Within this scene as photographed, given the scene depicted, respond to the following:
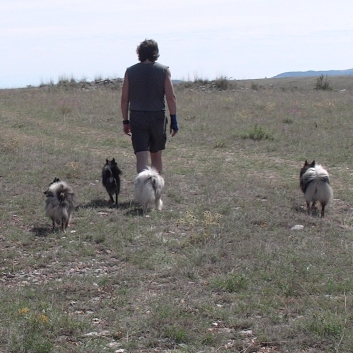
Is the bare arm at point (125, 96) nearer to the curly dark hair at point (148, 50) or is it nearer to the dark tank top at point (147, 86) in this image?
the dark tank top at point (147, 86)

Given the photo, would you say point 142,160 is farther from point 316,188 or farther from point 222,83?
point 222,83

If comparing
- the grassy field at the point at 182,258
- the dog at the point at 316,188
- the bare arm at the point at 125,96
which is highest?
the bare arm at the point at 125,96

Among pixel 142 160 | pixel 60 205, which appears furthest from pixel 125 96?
pixel 60 205

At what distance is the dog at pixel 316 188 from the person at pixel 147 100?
2108 mm

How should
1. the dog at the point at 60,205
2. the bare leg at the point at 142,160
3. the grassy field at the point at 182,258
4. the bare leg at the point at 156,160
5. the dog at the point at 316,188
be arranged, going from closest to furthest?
the grassy field at the point at 182,258 < the dog at the point at 60,205 < the dog at the point at 316,188 < the bare leg at the point at 142,160 < the bare leg at the point at 156,160

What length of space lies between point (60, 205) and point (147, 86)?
224 cm

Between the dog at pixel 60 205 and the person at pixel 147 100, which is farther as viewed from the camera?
the person at pixel 147 100

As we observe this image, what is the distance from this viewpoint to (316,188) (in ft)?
28.6

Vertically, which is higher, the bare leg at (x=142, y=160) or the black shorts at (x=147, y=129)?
the black shorts at (x=147, y=129)

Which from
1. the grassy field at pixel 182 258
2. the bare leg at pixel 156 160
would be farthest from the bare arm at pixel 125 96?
the grassy field at pixel 182 258

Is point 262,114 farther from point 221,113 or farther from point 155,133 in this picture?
point 155,133

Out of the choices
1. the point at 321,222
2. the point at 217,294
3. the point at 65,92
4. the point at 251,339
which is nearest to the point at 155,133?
the point at 321,222

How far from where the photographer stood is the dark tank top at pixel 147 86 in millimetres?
8578

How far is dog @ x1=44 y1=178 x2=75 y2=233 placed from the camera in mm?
7531
